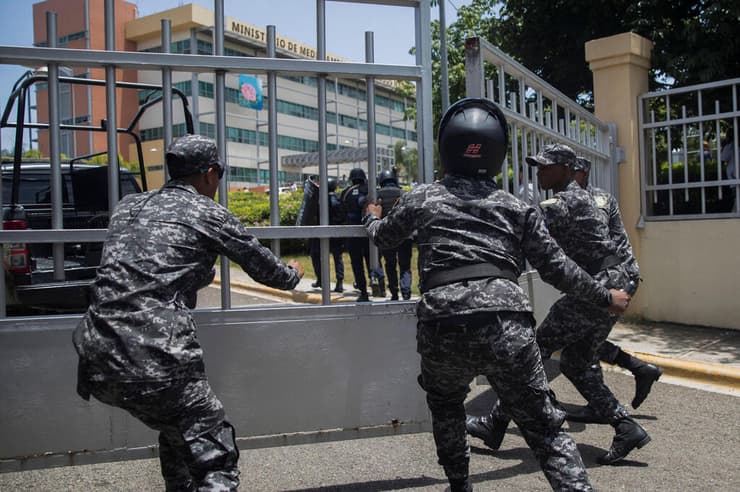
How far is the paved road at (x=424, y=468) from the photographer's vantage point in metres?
3.48

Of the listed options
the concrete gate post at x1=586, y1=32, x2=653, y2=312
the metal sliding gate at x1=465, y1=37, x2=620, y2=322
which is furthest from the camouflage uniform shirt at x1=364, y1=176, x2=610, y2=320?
the concrete gate post at x1=586, y1=32, x2=653, y2=312

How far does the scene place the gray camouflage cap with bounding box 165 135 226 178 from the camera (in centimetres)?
280

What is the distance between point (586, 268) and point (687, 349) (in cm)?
278

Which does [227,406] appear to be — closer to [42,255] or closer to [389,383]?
[389,383]

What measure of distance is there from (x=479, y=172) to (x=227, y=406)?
1.82 meters

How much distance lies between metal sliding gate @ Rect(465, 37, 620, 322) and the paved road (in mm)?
1297

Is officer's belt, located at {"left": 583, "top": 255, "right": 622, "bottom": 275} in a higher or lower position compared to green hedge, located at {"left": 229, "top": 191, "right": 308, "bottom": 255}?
lower

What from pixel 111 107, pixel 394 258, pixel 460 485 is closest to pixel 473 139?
pixel 460 485

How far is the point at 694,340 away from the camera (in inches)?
262

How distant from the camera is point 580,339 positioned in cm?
407

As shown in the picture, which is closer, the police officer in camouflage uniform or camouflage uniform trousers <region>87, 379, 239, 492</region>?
camouflage uniform trousers <region>87, 379, 239, 492</region>

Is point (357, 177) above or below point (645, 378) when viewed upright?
above

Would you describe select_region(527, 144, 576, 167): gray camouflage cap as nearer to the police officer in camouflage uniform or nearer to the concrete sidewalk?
the police officer in camouflage uniform

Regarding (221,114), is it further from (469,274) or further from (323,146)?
(469,274)
